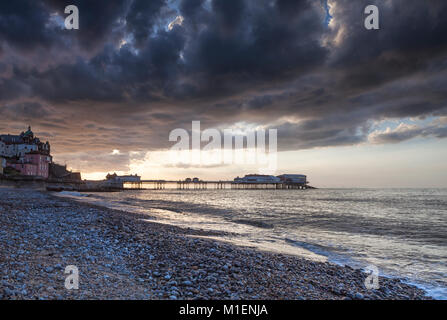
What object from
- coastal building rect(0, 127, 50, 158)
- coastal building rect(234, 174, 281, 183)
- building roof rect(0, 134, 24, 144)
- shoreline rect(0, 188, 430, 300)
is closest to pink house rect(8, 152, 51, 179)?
coastal building rect(0, 127, 50, 158)

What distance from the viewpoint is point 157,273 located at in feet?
19.9

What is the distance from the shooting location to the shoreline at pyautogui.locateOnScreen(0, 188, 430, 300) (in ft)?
16.2

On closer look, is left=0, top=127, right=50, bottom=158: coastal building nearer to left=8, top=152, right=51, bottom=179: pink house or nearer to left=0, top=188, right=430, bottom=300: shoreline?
left=8, top=152, right=51, bottom=179: pink house

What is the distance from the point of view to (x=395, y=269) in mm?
9727

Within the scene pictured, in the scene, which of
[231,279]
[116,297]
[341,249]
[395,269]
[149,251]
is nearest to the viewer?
[116,297]

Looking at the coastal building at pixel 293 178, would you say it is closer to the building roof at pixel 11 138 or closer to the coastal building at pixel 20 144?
the coastal building at pixel 20 144

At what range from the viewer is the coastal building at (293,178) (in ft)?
638

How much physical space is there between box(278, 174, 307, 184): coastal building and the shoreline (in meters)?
191

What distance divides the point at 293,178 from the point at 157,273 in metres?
198

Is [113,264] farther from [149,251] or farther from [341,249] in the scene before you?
[341,249]

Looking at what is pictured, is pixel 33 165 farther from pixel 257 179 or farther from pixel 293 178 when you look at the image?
pixel 293 178

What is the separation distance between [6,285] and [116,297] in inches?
75.3
